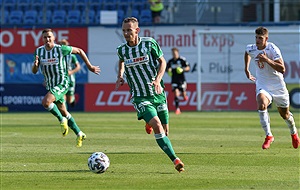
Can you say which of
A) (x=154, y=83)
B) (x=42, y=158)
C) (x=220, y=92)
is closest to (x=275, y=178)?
(x=154, y=83)

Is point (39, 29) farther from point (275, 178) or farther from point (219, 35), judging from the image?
point (275, 178)

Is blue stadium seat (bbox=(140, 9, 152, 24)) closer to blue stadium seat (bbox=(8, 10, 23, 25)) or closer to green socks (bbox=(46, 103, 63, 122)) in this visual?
blue stadium seat (bbox=(8, 10, 23, 25))

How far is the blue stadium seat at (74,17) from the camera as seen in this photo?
32.6 meters

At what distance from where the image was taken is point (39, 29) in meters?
31.2

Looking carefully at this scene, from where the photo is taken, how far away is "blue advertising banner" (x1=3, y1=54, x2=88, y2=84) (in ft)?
101

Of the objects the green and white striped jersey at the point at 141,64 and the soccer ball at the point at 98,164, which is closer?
the soccer ball at the point at 98,164

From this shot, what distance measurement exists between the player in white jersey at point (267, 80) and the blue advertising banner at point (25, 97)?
17.0 m

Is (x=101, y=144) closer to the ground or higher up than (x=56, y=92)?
closer to the ground

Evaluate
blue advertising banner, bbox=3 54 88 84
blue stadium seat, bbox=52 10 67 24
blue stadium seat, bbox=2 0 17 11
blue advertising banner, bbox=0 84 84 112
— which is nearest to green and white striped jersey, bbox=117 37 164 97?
blue advertising banner, bbox=0 84 84 112

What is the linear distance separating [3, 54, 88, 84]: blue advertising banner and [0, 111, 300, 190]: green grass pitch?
10105 mm

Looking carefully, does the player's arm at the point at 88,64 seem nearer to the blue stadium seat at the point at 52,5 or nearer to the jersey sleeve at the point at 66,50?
the jersey sleeve at the point at 66,50

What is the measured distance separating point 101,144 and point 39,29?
1647 centimetres

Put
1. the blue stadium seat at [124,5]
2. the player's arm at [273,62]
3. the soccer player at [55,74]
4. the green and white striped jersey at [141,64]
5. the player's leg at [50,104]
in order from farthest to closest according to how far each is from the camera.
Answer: the blue stadium seat at [124,5] < the soccer player at [55,74] < the player's leg at [50,104] < the player's arm at [273,62] < the green and white striped jersey at [141,64]

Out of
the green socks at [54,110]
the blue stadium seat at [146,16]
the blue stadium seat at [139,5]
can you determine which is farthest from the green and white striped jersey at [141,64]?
the blue stadium seat at [139,5]
